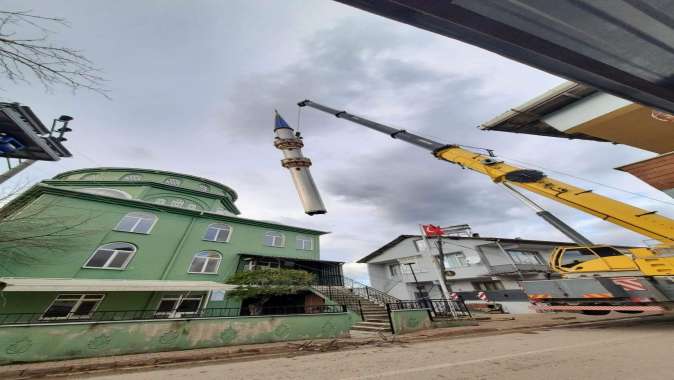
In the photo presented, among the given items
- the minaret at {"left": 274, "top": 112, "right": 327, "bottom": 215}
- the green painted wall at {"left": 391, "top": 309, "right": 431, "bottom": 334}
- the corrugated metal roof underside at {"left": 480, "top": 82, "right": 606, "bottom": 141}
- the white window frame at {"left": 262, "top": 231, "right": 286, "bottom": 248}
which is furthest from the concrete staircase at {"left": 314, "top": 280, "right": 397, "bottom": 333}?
the corrugated metal roof underside at {"left": 480, "top": 82, "right": 606, "bottom": 141}

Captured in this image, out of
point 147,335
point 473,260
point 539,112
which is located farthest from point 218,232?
point 473,260

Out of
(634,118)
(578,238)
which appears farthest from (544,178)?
(634,118)

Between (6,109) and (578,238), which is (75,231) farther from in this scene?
(578,238)

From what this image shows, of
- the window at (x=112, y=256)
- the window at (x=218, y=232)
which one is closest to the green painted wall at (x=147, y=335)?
the window at (x=112, y=256)

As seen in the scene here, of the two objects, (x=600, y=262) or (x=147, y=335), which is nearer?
(x=147, y=335)

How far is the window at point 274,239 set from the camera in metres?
A: 19.5

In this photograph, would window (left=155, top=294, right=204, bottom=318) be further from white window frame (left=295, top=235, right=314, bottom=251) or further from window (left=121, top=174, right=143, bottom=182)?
window (left=121, top=174, right=143, bottom=182)

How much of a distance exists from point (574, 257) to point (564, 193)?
3251 mm

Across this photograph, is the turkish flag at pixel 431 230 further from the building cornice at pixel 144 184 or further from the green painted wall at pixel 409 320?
the building cornice at pixel 144 184

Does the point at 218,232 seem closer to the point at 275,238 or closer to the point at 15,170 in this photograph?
the point at 275,238

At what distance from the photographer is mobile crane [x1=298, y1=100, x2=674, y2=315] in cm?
719

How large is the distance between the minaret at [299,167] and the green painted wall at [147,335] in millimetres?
7148

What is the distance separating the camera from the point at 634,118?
17.1ft

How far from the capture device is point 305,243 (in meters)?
21.3
